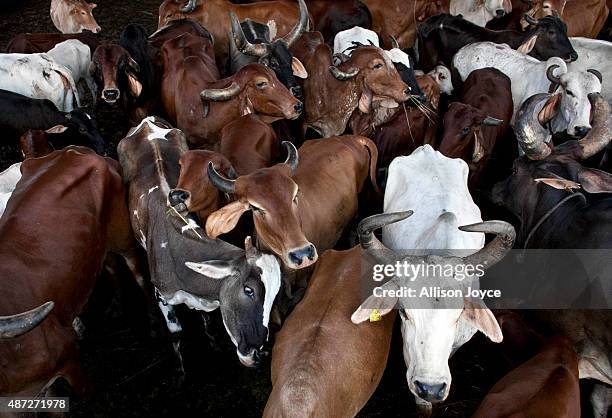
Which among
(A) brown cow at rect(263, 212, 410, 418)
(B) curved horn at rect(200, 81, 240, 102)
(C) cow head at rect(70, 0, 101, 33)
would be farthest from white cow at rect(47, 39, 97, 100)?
(A) brown cow at rect(263, 212, 410, 418)

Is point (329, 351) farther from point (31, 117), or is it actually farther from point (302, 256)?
point (31, 117)

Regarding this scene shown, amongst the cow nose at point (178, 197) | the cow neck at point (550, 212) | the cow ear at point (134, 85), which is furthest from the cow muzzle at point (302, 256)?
the cow ear at point (134, 85)

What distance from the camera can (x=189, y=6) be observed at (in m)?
8.71

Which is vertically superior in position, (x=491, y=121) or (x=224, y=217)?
(x=224, y=217)

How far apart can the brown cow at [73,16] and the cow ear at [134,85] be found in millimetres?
3368

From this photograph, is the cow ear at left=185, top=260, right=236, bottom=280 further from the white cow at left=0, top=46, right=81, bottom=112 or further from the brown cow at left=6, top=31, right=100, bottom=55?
the brown cow at left=6, top=31, right=100, bottom=55

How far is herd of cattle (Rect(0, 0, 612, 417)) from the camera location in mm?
4484

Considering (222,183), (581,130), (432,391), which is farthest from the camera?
(581,130)

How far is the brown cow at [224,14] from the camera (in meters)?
8.91

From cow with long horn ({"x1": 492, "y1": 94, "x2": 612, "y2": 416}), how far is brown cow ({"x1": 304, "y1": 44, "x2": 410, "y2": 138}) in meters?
1.53

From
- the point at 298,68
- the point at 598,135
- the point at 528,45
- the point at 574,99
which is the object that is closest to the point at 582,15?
the point at 528,45

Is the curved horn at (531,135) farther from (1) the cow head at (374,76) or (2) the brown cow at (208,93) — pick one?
(2) the brown cow at (208,93)

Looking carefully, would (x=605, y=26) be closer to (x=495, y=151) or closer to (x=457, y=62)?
(x=457, y=62)

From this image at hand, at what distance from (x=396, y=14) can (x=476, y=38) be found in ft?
4.63
